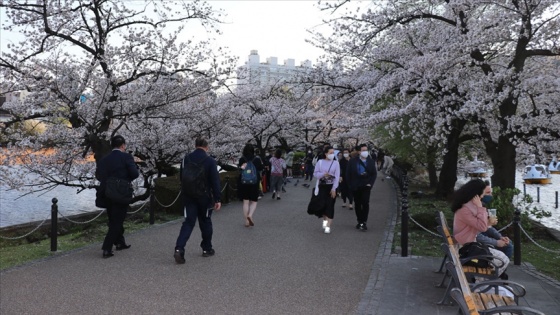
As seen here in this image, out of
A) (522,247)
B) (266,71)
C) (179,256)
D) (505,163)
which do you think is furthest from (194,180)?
(266,71)

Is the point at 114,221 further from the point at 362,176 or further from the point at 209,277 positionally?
the point at 362,176

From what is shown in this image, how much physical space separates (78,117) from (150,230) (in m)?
4.21

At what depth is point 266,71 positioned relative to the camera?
40.1m

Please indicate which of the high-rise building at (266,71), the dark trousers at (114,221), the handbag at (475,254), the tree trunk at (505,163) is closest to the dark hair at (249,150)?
the dark trousers at (114,221)

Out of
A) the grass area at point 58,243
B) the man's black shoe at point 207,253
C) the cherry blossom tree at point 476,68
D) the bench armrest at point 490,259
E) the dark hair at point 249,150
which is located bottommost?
the grass area at point 58,243

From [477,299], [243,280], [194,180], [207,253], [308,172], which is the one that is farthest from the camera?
[308,172]

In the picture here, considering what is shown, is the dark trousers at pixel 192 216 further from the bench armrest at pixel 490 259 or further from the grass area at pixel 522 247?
the bench armrest at pixel 490 259

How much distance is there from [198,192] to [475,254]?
3.77 metres

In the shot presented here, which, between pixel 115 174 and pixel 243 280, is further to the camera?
pixel 115 174

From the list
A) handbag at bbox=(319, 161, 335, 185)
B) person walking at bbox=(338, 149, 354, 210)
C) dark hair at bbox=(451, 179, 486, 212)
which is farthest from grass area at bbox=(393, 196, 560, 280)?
person walking at bbox=(338, 149, 354, 210)

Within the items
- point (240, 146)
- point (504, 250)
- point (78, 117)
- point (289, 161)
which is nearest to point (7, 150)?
point (78, 117)

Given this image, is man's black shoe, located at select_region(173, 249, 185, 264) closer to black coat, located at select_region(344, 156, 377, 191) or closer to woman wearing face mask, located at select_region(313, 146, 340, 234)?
woman wearing face mask, located at select_region(313, 146, 340, 234)

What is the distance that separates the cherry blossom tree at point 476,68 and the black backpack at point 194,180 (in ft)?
21.3

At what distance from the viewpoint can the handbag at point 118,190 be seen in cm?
705
